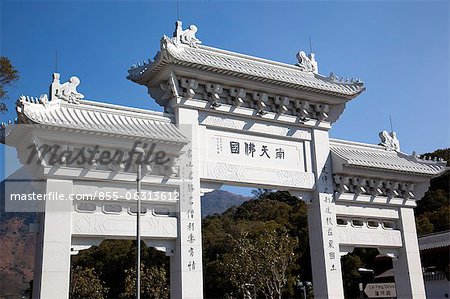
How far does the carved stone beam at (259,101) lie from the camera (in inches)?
429

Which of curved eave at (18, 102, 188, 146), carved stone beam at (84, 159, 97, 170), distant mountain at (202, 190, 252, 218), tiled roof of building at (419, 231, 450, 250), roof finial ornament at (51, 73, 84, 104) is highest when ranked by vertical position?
distant mountain at (202, 190, 252, 218)

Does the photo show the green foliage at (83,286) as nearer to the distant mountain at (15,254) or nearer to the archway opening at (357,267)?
the archway opening at (357,267)

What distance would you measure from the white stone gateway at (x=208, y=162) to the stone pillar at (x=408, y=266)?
28 mm

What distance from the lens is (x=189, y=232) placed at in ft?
30.7

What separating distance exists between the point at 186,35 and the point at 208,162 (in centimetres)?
297

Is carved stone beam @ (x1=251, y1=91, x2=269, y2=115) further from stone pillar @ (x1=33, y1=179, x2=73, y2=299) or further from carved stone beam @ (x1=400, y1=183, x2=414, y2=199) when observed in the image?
carved stone beam @ (x1=400, y1=183, x2=414, y2=199)

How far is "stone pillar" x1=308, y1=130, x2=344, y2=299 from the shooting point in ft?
35.9

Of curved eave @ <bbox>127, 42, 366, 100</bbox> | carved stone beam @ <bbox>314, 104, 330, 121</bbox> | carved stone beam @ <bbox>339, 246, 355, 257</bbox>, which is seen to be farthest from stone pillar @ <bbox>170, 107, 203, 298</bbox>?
carved stone beam @ <bbox>339, 246, 355, 257</bbox>

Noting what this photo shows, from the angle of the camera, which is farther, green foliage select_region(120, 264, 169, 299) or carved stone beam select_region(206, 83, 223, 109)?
green foliage select_region(120, 264, 169, 299)

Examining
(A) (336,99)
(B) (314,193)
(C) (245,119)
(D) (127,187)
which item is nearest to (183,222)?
(D) (127,187)

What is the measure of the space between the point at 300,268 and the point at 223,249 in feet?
18.2

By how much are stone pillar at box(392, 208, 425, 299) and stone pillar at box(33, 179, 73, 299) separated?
8.54 m

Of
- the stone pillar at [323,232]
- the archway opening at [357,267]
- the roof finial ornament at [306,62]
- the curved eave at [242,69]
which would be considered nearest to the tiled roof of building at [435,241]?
the archway opening at [357,267]

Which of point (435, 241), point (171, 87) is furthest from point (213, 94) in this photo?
point (435, 241)
